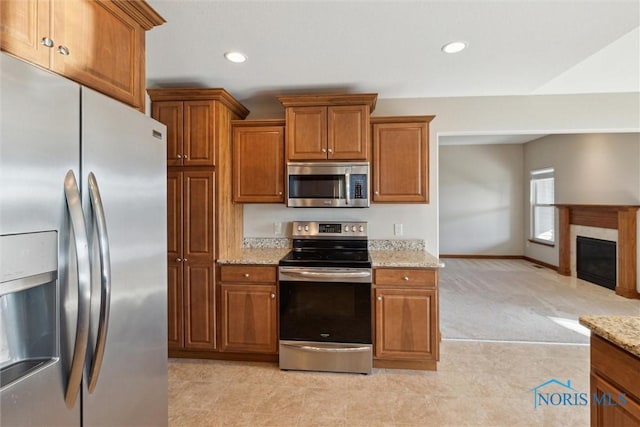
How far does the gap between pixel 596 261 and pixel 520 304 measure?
7.28ft

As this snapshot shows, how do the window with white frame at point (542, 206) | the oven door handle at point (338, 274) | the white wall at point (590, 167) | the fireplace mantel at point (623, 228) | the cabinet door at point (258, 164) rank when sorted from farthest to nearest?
the window with white frame at point (542, 206) → the white wall at point (590, 167) → the fireplace mantel at point (623, 228) → the cabinet door at point (258, 164) → the oven door handle at point (338, 274)

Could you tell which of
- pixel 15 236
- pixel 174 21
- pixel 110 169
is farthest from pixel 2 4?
pixel 174 21

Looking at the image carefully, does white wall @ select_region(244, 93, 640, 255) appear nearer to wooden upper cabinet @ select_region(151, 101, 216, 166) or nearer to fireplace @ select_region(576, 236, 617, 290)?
wooden upper cabinet @ select_region(151, 101, 216, 166)

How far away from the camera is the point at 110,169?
1108mm

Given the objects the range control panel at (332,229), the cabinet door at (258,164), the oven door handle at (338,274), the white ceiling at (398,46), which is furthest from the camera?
the range control panel at (332,229)

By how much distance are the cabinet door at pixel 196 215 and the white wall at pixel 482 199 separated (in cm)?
629

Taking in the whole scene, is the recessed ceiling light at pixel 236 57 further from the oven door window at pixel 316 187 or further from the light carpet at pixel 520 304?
the light carpet at pixel 520 304

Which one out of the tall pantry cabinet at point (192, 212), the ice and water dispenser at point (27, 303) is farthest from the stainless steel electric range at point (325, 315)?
the ice and water dispenser at point (27, 303)

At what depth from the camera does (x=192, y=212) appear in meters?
2.69

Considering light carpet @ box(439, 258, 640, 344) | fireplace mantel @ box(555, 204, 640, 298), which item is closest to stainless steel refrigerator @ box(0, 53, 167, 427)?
light carpet @ box(439, 258, 640, 344)

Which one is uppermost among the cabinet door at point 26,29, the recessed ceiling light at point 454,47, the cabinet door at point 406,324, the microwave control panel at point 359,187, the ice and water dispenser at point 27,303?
the recessed ceiling light at point 454,47

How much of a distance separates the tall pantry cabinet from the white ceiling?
1.01ft

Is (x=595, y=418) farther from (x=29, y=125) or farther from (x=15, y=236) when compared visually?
(x=29, y=125)

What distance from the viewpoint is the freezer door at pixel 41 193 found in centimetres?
79
